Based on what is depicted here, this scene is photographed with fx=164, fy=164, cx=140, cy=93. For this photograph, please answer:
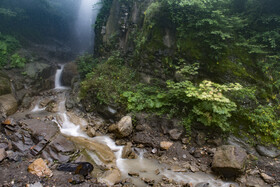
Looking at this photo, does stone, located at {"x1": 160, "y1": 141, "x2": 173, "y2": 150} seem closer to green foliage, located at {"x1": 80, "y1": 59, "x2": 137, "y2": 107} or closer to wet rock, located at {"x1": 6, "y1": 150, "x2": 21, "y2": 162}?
green foliage, located at {"x1": 80, "y1": 59, "x2": 137, "y2": 107}

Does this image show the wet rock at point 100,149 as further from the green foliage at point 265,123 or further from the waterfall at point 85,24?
the waterfall at point 85,24

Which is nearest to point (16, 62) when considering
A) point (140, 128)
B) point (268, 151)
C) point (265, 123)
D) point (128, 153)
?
point (140, 128)

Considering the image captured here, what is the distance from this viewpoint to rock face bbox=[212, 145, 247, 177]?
4.66 metres

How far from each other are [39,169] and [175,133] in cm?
451

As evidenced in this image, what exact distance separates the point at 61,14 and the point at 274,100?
72.2 ft

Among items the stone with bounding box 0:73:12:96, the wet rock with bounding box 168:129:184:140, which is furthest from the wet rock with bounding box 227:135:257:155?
the stone with bounding box 0:73:12:96

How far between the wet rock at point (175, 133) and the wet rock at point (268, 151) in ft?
8.44

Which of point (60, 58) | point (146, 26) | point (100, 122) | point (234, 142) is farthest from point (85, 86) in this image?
point (60, 58)

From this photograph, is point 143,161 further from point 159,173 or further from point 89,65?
point 89,65

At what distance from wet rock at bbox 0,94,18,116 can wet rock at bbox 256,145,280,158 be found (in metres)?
10.3

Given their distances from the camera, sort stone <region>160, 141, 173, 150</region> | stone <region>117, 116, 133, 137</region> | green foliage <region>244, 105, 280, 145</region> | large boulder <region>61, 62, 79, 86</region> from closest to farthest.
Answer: green foliage <region>244, 105, 280, 145</region> → stone <region>160, 141, 173, 150</region> → stone <region>117, 116, 133, 137</region> → large boulder <region>61, 62, 79, 86</region>

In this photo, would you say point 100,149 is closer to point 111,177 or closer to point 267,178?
point 111,177

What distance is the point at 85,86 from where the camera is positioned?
8.83 meters

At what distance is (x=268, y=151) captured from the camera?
17.8 ft
